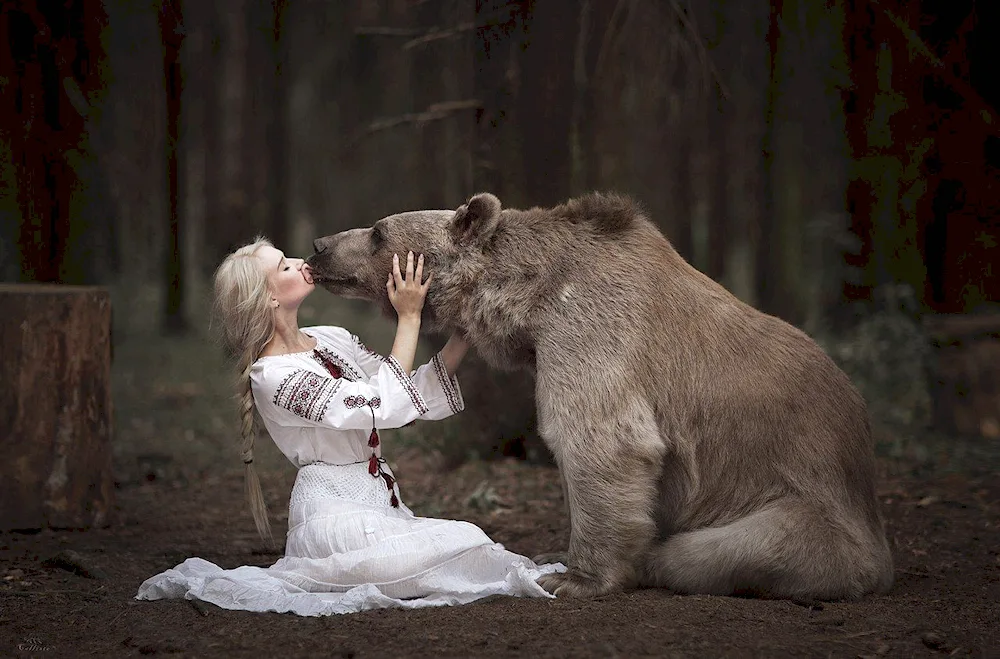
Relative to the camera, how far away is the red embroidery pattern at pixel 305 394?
4.92 meters

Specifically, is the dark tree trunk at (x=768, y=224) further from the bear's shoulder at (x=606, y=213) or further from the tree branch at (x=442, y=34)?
the bear's shoulder at (x=606, y=213)

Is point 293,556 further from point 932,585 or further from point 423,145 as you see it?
point 423,145

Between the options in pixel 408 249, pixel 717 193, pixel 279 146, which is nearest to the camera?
pixel 408 249

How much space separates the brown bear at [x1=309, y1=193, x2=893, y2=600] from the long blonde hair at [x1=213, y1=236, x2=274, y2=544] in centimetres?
90

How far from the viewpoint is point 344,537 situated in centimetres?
497

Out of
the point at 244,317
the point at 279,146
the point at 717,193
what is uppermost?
the point at 279,146

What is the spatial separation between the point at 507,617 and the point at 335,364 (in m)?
1.50

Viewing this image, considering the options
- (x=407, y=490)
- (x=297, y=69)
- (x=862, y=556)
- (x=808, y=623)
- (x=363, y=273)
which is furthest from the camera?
(x=297, y=69)

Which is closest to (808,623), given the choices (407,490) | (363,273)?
(363,273)

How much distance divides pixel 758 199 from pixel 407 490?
11811 mm

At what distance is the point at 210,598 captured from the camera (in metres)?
4.91

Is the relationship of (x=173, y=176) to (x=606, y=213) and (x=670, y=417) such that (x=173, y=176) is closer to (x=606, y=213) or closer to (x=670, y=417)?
(x=606, y=213)

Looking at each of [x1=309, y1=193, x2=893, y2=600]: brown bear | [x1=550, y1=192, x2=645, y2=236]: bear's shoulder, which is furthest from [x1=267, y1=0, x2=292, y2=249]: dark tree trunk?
[x1=309, y1=193, x2=893, y2=600]: brown bear

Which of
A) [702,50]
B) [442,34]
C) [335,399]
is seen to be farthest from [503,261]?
[442,34]
